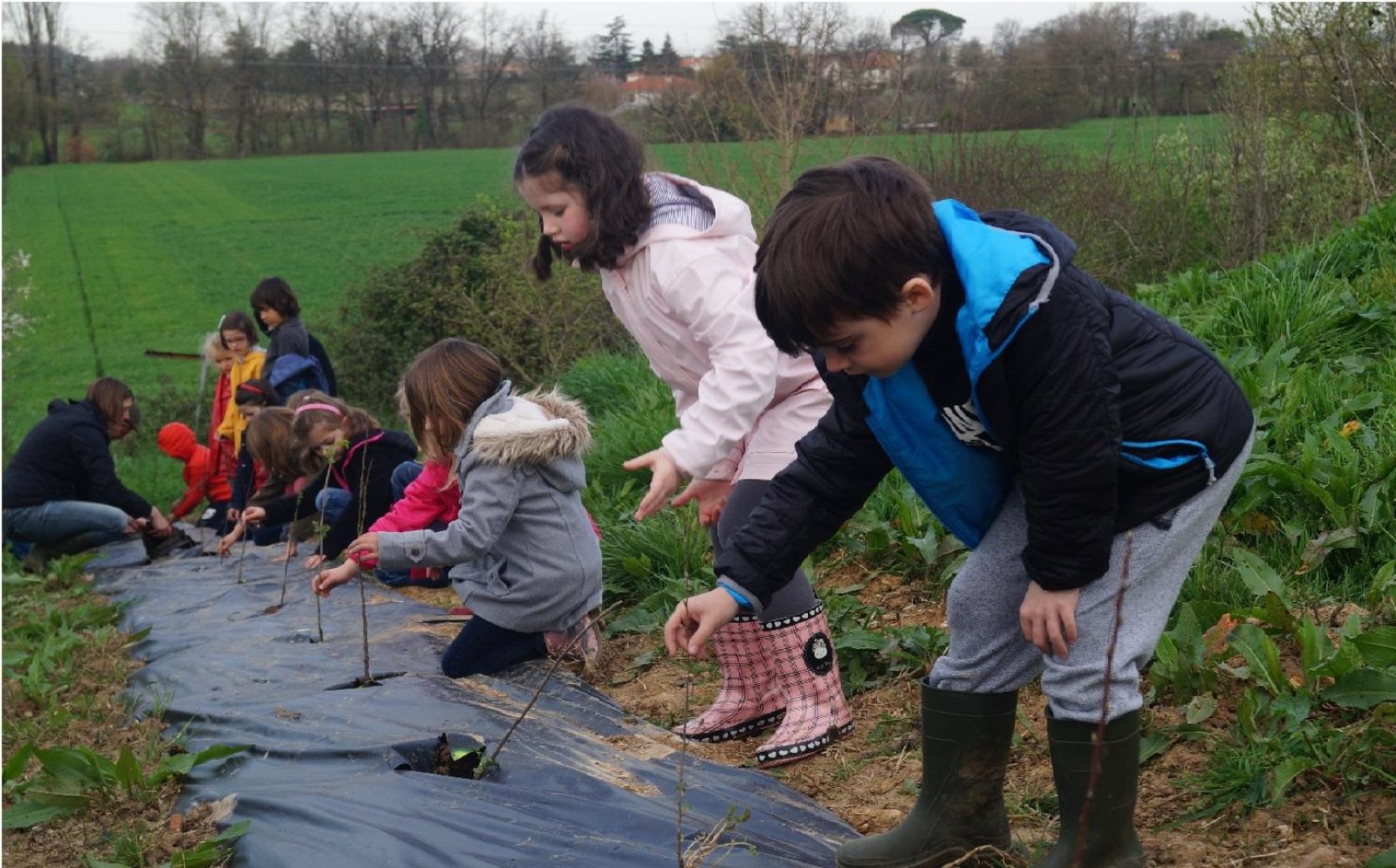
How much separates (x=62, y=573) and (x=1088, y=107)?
9583 mm

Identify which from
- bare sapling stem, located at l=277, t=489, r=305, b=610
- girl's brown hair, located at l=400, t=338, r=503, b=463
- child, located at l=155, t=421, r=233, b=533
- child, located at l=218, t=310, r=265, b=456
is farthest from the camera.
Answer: child, located at l=155, t=421, r=233, b=533

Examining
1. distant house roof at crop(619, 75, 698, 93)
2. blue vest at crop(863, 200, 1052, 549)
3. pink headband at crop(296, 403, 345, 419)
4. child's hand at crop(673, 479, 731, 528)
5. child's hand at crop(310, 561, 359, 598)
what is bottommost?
pink headband at crop(296, 403, 345, 419)

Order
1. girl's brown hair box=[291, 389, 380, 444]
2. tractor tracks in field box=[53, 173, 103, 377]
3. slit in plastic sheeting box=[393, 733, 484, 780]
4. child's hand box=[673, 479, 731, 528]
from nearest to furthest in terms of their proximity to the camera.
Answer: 1. slit in plastic sheeting box=[393, 733, 484, 780]
2. child's hand box=[673, 479, 731, 528]
3. girl's brown hair box=[291, 389, 380, 444]
4. tractor tracks in field box=[53, 173, 103, 377]

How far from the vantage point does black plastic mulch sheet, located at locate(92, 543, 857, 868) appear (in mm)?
2611

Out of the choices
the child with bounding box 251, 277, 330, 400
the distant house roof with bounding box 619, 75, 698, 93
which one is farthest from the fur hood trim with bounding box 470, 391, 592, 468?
the distant house roof with bounding box 619, 75, 698, 93

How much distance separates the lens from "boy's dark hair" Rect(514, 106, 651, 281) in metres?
3.30

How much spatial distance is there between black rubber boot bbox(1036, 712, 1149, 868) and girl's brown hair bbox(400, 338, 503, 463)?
245 centimetres

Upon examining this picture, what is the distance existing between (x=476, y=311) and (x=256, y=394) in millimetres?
3543

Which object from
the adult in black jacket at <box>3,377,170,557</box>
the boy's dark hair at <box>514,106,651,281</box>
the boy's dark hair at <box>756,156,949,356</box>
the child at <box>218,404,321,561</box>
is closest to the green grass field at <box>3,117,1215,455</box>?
the adult in black jacket at <box>3,377,170,557</box>

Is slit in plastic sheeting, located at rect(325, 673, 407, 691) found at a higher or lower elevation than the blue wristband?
lower

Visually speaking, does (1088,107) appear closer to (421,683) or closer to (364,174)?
(421,683)

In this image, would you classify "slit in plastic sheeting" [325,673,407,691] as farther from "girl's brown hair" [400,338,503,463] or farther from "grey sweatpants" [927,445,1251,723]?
"grey sweatpants" [927,445,1251,723]

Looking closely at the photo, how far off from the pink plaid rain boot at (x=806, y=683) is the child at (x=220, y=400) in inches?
257

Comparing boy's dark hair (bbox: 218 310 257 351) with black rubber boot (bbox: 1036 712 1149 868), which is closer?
black rubber boot (bbox: 1036 712 1149 868)
